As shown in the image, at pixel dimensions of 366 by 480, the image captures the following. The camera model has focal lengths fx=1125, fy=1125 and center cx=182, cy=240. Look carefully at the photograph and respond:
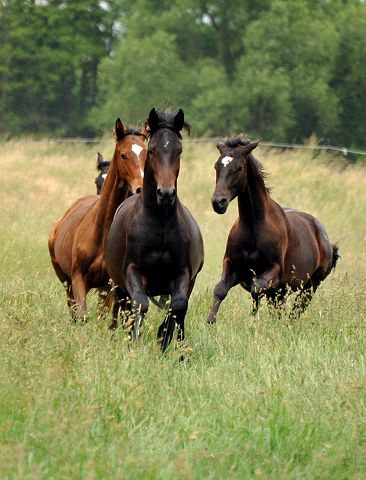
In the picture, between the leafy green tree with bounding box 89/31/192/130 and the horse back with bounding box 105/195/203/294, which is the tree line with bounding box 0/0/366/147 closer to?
the leafy green tree with bounding box 89/31/192/130

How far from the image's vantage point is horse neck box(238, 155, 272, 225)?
11.5m

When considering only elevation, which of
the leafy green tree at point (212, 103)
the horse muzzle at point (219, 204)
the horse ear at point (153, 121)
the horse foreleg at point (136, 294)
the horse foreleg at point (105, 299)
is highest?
the horse ear at point (153, 121)

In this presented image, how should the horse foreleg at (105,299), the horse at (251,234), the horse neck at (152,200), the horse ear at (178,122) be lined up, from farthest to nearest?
the horse at (251,234) < the horse foreleg at (105,299) < the horse neck at (152,200) < the horse ear at (178,122)

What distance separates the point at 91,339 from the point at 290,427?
2056 mm

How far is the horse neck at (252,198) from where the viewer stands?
11508 mm

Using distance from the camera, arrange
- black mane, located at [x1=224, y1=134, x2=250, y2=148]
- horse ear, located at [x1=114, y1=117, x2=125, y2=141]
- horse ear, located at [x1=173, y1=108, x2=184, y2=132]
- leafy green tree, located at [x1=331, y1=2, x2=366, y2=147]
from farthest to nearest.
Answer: leafy green tree, located at [x1=331, y1=2, x2=366, y2=147] < black mane, located at [x1=224, y1=134, x2=250, y2=148] < horse ear, located at [x1=114, y1=117, x2=125, y2=141] < horse ear, located at [x1=173, y1=108, x2=184, y2=132]

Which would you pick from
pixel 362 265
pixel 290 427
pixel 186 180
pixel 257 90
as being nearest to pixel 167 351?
pixel 290 427

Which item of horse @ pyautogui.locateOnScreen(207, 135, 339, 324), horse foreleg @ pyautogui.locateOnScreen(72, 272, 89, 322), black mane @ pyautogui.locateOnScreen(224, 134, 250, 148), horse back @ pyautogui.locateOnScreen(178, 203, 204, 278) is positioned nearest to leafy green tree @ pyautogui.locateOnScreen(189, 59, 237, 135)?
horse @ pyautogui.locateOnScreen(207, 135, 339, 324)

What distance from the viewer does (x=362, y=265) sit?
16234 mm

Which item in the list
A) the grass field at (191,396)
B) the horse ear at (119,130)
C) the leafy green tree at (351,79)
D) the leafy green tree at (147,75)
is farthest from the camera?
the leafy green tree at (147,75)

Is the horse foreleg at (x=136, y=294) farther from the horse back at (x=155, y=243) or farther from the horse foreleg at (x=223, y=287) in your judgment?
the horse foreleg at (x=223, y=287)

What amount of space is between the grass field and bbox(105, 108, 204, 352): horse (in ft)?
1.12

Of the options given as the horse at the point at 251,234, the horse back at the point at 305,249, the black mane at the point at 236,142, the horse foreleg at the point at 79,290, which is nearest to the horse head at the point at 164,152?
the horse foreleg at the point at 79,290

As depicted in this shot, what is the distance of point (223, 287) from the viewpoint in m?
11.2
